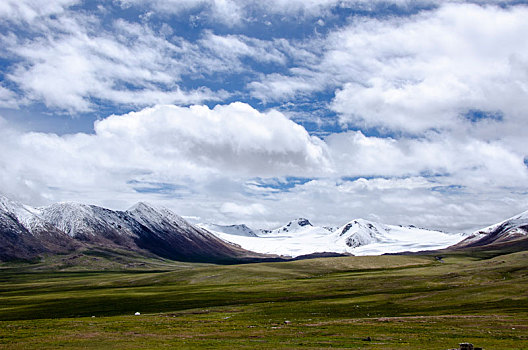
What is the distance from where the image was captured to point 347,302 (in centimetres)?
9638

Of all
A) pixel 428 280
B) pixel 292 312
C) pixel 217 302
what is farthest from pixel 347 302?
pixel 428 280

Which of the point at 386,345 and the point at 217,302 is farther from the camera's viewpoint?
the point at 217,302

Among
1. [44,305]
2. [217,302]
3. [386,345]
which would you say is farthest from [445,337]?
[44,305]

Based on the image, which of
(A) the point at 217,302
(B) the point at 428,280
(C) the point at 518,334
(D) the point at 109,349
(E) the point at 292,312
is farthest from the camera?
(B) the point at 428,280

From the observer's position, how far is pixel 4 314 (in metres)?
94.6

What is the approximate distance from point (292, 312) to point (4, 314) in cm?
6511

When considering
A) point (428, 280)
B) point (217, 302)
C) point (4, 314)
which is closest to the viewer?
point (4, 314)

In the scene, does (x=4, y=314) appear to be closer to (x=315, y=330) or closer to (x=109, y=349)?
(x=109, y=349)

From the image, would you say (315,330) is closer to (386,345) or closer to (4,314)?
(386,345)

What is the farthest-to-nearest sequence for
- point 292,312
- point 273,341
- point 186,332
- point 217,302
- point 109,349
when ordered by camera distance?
point 217,302 < point 292,312 < point 186,332 < point 273,341 < point 109,349

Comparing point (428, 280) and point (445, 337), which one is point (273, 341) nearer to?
point (445, 337)

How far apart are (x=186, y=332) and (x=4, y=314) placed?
64.6m

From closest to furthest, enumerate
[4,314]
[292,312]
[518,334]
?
[518,334]
[292,312]
[4,314]

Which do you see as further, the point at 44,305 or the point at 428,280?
the point at 428,280
